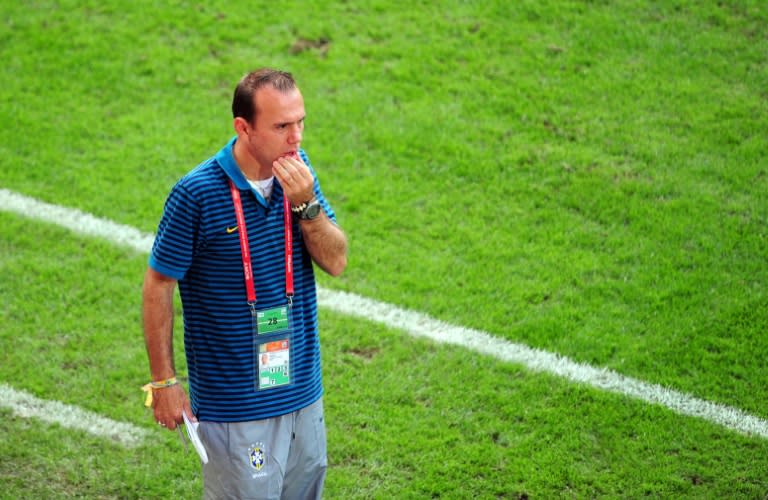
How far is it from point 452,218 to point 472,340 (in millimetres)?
1450

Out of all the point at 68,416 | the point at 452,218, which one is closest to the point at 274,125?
the point at 68,416

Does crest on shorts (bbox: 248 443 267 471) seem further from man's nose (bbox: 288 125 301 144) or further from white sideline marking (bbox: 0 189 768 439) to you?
white sideline marking (bbox: 0 189 768 439)

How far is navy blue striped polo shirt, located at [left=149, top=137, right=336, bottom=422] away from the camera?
14.1 feet

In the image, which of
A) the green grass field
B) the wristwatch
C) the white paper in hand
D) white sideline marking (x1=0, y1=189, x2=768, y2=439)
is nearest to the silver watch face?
the wristwatch

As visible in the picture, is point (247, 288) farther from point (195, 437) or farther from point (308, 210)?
point (195, 437)

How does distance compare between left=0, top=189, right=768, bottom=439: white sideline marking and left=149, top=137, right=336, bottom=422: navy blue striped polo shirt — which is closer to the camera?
left=149, top=137, right=336, bottom=422: navy blue striped polo shirt

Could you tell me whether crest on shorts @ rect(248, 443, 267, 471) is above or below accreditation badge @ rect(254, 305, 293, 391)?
below

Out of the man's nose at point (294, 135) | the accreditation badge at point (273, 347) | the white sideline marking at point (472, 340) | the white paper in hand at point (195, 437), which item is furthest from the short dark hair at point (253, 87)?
the white sideline marking at point (472, 340)

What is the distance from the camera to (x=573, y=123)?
8766 millimetres

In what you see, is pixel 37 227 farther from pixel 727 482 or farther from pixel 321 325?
pixel 727 482

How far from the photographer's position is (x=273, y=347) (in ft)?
14.7

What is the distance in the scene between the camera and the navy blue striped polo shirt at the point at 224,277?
14.1ft

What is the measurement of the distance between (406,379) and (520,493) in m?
1.24

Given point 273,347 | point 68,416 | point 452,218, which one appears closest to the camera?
point 273,347
